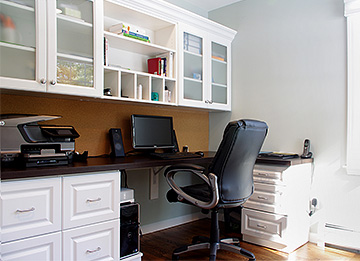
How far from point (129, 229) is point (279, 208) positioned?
1.32 meters

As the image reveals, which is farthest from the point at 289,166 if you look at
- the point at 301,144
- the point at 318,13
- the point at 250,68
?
the point at 318,13

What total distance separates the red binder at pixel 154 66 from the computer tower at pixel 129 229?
128 centimetres

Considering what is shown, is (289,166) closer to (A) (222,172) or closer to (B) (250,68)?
(A) (222,172)

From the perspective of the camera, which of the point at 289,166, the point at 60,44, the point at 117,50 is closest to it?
the point at 60,44

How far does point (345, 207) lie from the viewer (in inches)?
110

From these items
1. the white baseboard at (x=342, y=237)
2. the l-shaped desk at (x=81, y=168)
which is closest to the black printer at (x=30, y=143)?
the l-shaped desk at (x=81, y=168)

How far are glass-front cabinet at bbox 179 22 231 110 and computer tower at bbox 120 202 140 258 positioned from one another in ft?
3.81

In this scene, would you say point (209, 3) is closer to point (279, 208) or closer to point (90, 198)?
point (279, 208)

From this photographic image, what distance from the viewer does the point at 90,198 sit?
6.39ft

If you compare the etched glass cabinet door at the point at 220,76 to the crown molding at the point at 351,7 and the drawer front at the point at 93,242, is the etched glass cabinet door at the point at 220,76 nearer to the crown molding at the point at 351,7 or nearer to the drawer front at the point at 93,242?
the crown molding at the point at 351,7

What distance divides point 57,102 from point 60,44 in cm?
51

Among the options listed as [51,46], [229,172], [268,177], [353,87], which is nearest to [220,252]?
[268,177]

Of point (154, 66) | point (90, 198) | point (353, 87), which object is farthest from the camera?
point (154, 66)

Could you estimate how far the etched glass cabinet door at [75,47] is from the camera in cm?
208
